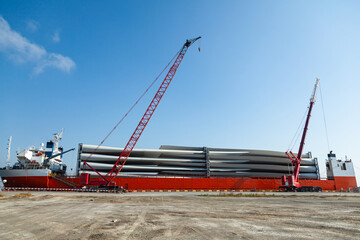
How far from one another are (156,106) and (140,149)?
16007mm

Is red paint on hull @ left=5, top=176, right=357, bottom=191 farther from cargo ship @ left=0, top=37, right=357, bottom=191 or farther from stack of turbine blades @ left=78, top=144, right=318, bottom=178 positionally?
stack of turbine blades @ left=78, top=144, right=318, bottom=178

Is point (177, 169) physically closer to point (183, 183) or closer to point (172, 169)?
point (172, 169)

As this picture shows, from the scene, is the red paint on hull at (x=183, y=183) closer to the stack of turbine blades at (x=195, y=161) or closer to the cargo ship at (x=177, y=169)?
the cargo ship at (x=177, y=169)

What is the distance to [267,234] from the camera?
267 inches

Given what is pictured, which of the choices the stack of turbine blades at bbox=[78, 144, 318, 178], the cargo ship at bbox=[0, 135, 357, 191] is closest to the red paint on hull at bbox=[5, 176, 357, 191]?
the cargo ship at bbox=[0, 135, 357, 191]

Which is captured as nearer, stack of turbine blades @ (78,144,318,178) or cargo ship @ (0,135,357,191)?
cargo ship @ (0,135,357,191)

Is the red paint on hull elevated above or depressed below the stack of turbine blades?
below

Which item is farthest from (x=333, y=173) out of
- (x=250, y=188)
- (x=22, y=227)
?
(x=22, y=227)

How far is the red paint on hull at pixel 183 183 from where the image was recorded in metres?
49.7

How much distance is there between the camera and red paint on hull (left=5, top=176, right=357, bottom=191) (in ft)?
163

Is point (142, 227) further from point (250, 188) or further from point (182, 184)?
point (250, 188)

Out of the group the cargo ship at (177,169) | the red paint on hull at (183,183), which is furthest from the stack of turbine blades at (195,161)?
the red paint on hull at (183,183)

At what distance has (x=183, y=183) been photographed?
57.3 m

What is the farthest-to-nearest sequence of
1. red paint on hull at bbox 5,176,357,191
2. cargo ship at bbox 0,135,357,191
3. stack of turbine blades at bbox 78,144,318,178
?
stack of turbine blades at bbox 78,144,318,178
cargo ship at bbox 0,135,357,191
red paint on hull at bbox 5,176,357,191
